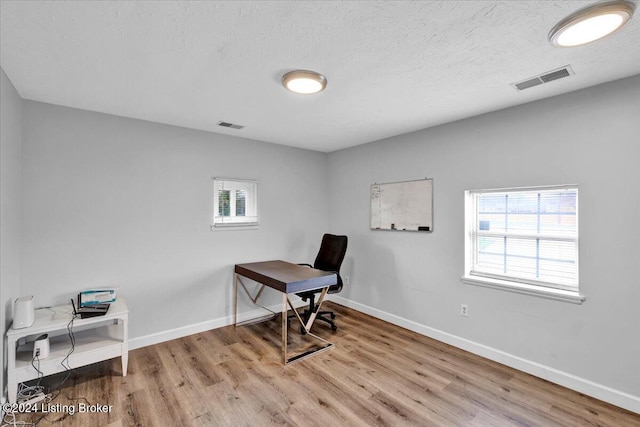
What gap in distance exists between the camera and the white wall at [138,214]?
2672 mm

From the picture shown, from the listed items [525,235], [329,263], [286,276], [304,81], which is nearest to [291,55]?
[304,81]

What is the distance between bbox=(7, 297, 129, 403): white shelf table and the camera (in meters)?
2.15

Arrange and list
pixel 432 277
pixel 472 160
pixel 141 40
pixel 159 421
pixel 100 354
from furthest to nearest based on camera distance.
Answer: pixel 432 277
pixel 472 160
pixel 100 354
pixel 159 421
pixel 141 40

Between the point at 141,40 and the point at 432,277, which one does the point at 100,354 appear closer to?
the point at 141,40

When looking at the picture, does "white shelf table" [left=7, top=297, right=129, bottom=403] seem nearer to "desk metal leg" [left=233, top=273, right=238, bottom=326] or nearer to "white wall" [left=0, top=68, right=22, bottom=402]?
"white wall" [left=0, top=68, right=22, bottom=402]

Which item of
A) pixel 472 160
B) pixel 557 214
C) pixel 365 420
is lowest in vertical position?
pixel 365 420

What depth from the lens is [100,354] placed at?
8.13ft

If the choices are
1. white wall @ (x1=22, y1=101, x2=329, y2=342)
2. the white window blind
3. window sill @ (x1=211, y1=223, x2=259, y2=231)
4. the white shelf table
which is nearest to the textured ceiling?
white wall @ (x1=22, y1=101, x2=329, y2=342)

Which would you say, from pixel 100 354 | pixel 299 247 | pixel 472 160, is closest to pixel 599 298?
pixel 472 160

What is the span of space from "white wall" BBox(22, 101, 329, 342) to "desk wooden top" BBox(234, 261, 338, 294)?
386mm

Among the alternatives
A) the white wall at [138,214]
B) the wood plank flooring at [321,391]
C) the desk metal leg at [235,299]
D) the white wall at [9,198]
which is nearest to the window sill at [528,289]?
the wood plank flooring at [321,391]

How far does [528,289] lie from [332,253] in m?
2.17

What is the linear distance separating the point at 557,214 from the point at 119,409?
3835 millimetres

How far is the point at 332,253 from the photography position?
4.00m
